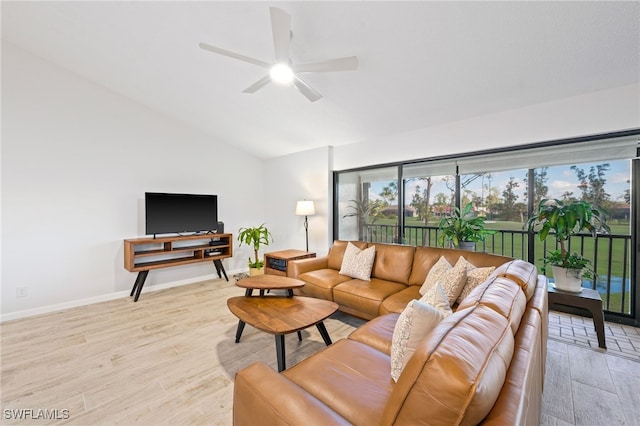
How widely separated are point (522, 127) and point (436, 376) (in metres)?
3.27

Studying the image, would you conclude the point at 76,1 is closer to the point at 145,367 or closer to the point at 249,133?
the point at 249,133

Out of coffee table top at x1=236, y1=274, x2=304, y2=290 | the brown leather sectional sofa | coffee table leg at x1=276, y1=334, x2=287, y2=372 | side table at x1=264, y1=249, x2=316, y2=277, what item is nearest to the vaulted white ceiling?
the brown leather sectional sofa

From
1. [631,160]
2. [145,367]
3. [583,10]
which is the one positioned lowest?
[145,367]

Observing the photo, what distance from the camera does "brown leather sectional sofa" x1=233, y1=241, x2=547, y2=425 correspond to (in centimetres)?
68

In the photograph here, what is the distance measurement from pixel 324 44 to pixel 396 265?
2403 mm

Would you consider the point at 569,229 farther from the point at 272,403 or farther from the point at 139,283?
the point at 139,283

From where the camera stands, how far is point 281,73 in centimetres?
227

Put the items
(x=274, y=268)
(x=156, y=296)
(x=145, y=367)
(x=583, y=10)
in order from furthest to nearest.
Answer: (x=274, y=268), (x=156, y=296), (x=145, y=367), (x=583, y=10)

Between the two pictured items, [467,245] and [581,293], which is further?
[467,245]

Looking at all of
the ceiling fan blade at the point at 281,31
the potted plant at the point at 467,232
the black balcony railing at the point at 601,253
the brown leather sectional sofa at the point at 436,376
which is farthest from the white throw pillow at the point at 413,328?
the black balcony railing at the point at 601,253

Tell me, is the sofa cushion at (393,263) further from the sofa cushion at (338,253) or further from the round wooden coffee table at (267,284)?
the round wooden coffee table at (267,284)

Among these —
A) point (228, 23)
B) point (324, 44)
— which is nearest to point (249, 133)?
point (228, 23)

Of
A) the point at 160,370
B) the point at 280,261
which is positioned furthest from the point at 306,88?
the point at 160,370

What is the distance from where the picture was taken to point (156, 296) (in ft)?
12.7
